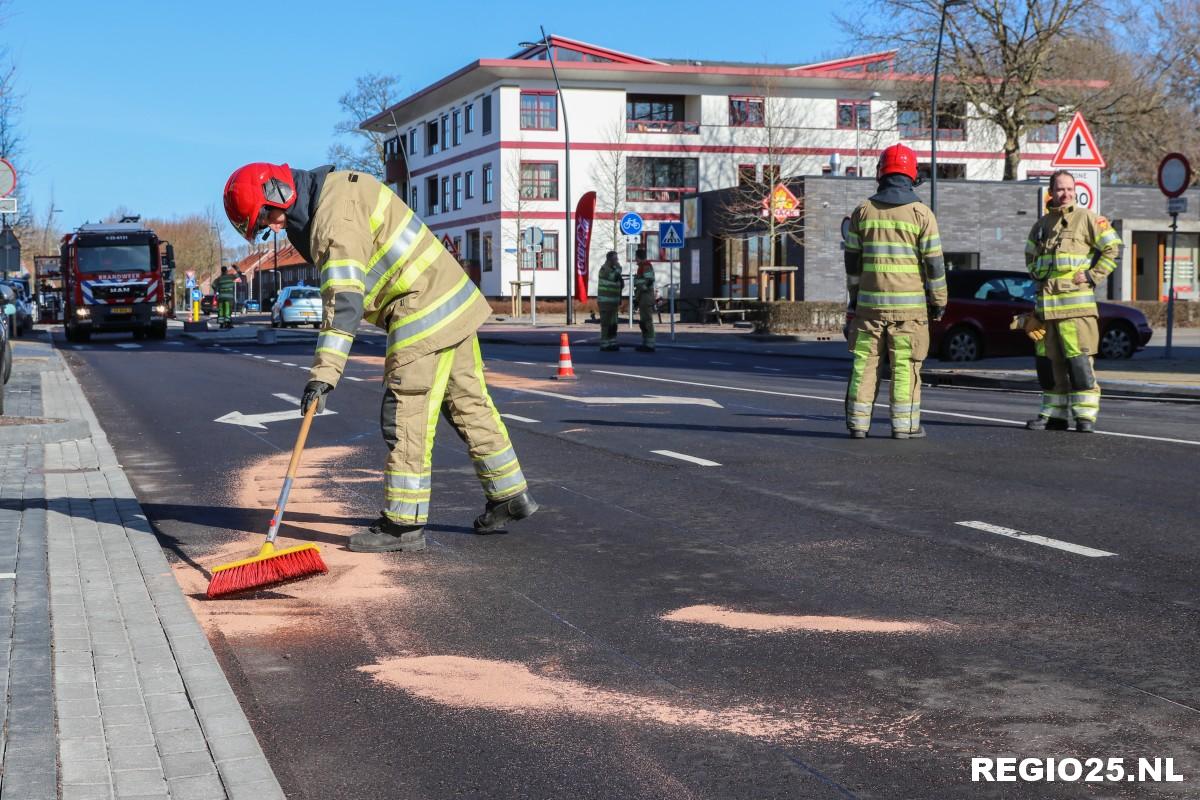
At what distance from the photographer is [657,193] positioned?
6681 cm

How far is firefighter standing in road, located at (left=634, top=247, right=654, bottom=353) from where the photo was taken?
85.4ft

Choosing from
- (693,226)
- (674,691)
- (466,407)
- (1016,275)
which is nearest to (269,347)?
(1016,275)

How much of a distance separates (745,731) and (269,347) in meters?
30.0

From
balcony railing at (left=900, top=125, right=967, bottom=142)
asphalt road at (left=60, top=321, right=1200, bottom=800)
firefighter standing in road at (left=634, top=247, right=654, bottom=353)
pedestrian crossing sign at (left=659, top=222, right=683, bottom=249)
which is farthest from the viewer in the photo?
balcony railing at (left=900, top=125, right=967, bottom=142)

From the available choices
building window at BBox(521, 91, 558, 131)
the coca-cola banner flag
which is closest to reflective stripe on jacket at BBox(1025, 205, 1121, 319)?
the coca-cola banner flag

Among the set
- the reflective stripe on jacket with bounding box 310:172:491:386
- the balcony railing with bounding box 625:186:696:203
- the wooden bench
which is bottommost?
the wooden bench

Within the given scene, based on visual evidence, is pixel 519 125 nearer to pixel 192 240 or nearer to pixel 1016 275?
pixel 1016 275

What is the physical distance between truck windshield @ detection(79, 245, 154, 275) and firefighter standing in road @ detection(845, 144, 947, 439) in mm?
31552

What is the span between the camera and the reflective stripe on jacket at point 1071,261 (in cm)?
1109

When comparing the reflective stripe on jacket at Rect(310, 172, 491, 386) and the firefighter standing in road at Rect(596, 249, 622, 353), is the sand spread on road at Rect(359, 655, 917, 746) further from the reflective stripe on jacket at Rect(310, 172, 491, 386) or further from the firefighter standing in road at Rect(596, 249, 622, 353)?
the firefighter standing in road at Rect(596, 249, 622, 353)

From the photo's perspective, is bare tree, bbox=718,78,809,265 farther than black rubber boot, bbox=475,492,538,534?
Yes

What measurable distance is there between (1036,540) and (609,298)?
1968 centimetres

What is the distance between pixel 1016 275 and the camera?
23625 millimetres

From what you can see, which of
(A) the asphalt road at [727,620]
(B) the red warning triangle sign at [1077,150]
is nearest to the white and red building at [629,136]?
(B) the red warning triangle sign at [1077,150]
